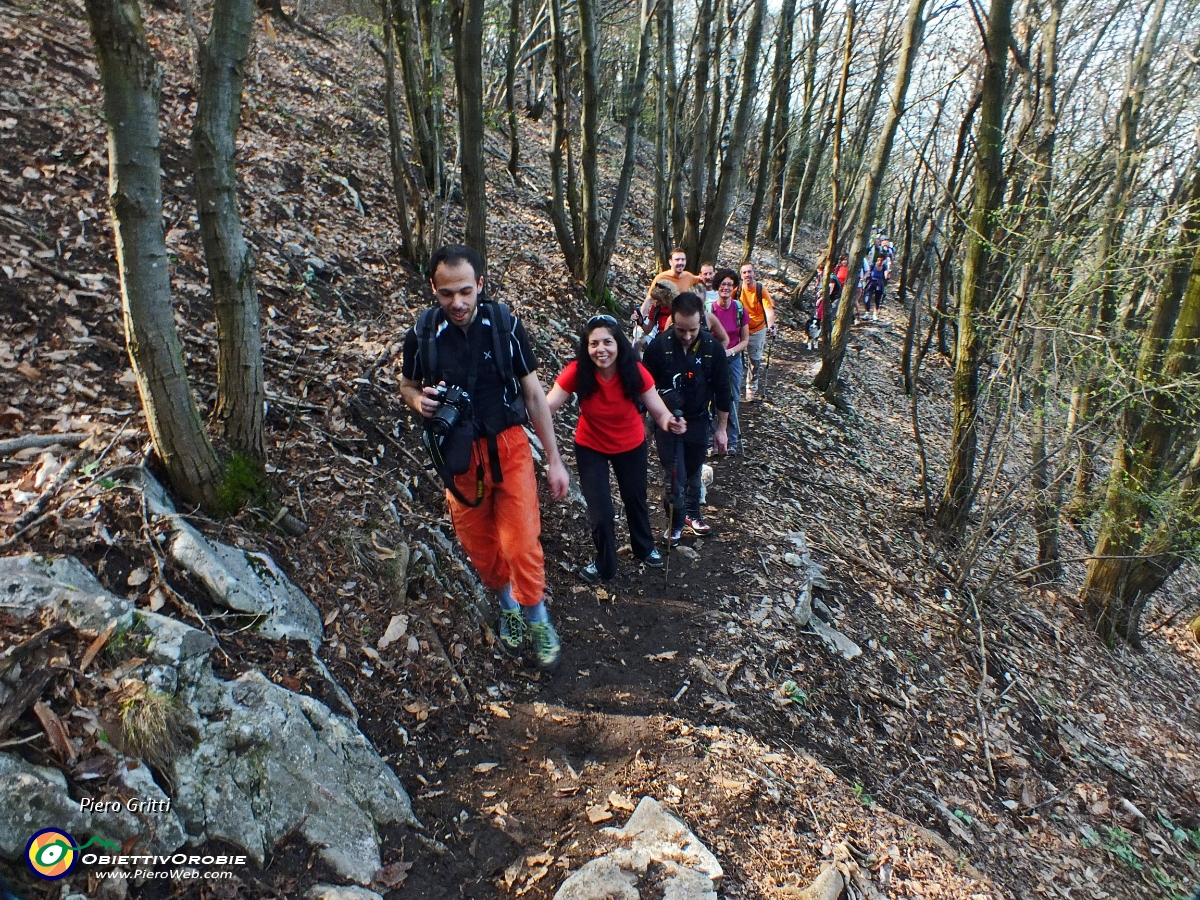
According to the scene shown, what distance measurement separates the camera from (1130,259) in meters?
7.68

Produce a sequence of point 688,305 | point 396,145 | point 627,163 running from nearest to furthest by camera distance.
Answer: point 688,305
point 396,145
point 627,163

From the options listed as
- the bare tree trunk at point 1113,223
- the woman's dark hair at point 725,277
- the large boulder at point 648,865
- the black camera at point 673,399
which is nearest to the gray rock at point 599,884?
the large boulder at point 648,865

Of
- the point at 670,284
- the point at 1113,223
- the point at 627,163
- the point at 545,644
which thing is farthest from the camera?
the point at 627,163

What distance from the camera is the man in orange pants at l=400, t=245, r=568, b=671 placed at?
3650 millimetres

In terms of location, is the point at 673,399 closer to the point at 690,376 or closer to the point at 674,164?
the point at 690,376

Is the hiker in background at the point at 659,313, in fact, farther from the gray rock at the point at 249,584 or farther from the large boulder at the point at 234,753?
the large boulder at the point at 234,753

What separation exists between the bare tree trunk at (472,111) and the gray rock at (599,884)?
16.2ft

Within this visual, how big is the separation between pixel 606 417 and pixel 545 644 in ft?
5.46

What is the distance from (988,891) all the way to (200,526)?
15.0 ft

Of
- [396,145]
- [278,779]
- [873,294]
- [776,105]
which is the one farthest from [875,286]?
[278,779]

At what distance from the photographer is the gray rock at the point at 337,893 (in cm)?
253

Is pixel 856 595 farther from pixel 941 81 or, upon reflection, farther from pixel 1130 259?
pixel 941 81

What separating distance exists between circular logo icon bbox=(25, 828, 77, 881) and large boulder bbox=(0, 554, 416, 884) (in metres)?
0.25

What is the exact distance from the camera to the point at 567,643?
15.1 feet
